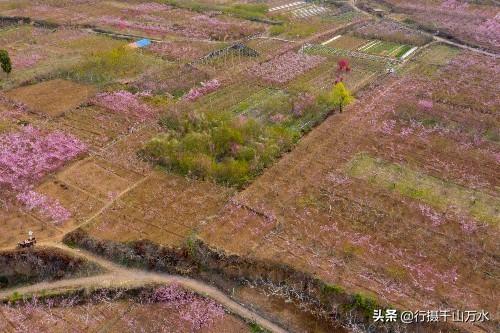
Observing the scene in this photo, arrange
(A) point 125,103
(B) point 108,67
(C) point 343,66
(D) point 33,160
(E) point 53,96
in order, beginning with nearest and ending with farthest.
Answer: (D) point 33,160, (A) point 125,103, (E) point 53,96, (C) point 343,66, (B) point 108,67

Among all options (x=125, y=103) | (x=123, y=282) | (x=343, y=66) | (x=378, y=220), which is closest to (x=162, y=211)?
(x=123, y=282)

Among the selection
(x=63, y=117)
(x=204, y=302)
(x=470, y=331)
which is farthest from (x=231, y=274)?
(x=63, y=117)

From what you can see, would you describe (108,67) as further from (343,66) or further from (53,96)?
(343,66)

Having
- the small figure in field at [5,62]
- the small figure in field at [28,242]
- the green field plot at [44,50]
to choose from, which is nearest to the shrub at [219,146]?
the small figure in field at [28,242]

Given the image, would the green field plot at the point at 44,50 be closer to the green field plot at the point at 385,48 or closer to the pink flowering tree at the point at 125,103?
the pink flowering tree at the point at 125,103

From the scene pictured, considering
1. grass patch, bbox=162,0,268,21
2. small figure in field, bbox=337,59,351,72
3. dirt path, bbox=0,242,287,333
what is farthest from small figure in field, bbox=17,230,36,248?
grass patch, bbox=162,0,268,21

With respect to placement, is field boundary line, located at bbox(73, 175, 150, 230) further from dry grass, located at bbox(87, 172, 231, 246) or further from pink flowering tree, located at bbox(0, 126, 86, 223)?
pink flowering tree, located at bbox(0, 126, 86, 223)
